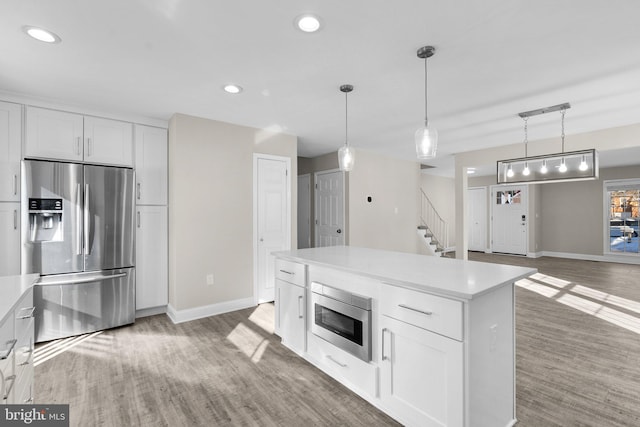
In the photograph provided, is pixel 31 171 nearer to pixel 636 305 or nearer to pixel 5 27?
pixel 5 27

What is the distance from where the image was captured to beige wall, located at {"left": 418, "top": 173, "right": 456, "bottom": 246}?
9188 mm

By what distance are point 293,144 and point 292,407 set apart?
3.53m

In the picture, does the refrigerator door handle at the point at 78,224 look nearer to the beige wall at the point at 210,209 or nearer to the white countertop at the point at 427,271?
the beige wall at the point at 210,209

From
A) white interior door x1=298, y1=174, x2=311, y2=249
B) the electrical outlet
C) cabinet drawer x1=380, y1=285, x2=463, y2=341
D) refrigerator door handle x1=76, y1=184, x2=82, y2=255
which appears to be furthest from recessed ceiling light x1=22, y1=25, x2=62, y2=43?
white interior door x1=298, y1=174, x2=311, y2=249

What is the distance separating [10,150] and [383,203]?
5.55 metres

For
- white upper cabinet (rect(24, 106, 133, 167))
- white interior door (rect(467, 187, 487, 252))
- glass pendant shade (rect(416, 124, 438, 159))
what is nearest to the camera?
glass pendant shade (rect(416, 124, 438, 159))

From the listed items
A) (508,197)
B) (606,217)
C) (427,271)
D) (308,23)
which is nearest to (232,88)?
(308,23)

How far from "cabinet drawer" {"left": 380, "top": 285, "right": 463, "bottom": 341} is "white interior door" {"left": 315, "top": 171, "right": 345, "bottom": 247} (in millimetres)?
3982

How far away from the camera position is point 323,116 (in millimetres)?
3846

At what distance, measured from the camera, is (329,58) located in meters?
2.39

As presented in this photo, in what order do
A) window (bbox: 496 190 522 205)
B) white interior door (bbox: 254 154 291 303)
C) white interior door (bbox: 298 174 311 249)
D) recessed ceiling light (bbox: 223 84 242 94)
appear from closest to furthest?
1. recessed ceiling light (bbox: 223 84 242 94)
2. white interior door (bbox: 254 154 291 303)
3. white interior door (bbox: 298 174 311 249)
4. window (bbox: 496 190 522 205)

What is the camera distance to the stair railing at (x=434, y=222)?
8.79m

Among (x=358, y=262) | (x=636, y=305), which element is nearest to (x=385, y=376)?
(x=358, y=262)

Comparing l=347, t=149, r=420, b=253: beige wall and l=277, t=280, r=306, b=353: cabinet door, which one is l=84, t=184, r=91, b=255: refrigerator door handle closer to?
l=277, t=280, r=306, b=353: cabinet door
